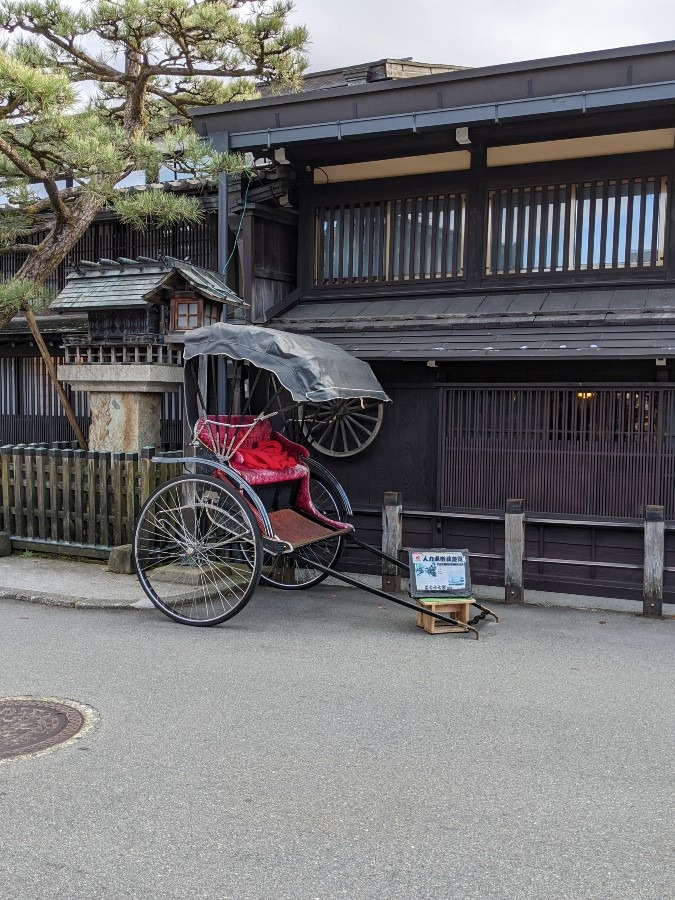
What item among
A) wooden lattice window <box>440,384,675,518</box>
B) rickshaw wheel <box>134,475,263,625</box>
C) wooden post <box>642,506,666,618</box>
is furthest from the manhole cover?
wooden post <box>642,506,666,618</box>

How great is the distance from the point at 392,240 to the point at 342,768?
7380 mm

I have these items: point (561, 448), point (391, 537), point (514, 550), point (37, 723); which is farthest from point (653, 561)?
point (37, 723)

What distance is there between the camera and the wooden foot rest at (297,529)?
7.71 m

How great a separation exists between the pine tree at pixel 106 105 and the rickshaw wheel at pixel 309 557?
4023 mm

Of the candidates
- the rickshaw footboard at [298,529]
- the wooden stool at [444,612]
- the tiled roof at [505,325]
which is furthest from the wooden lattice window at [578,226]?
the wooden stool at [444,612]

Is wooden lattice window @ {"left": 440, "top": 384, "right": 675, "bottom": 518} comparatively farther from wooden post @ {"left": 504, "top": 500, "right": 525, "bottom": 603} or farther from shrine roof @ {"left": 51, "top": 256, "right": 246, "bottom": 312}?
shrine roof @ {"left": 51, "top": 256, "right": 246, "bottom": 312}

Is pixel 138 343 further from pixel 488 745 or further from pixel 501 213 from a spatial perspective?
pixel 488 745

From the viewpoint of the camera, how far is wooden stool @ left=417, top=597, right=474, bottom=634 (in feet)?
23.9

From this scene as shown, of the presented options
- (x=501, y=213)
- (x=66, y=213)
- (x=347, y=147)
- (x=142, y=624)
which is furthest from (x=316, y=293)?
(x=142, y=624)

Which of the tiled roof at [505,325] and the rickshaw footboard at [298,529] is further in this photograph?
the tiled roof at [505,325]

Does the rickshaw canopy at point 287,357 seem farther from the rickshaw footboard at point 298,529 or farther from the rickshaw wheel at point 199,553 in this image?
the rickshaw footboard at point 298,529

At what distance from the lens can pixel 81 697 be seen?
5531mm

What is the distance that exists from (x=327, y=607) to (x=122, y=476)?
3039 millimetres

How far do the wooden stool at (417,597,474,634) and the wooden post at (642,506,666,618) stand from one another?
6.66ft
